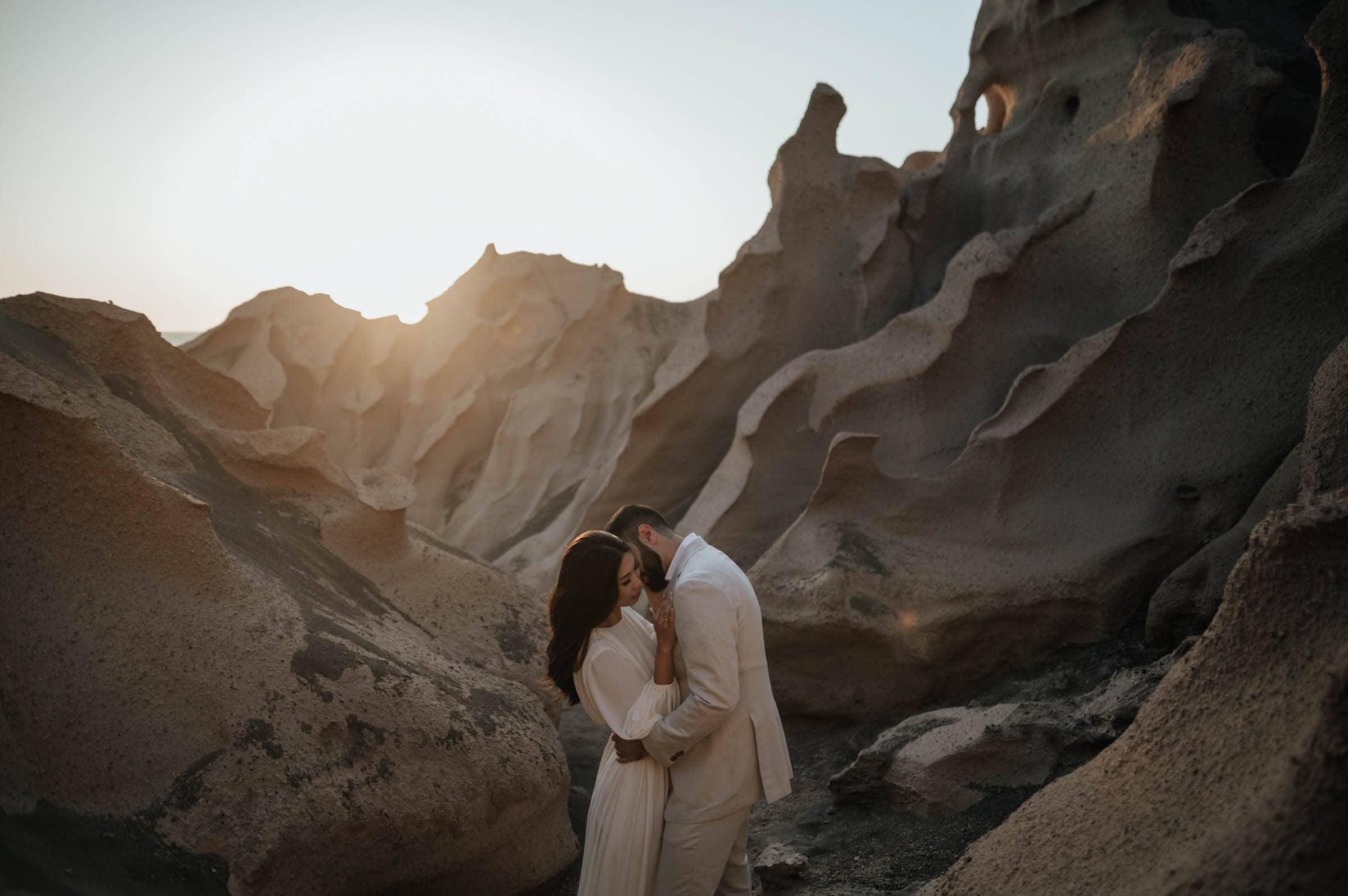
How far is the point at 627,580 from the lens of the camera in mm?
2420

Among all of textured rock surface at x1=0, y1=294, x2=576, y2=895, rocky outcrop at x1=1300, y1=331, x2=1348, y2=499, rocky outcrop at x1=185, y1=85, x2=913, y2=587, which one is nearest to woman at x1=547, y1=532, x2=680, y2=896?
textured rock surface at x1=0, y1=294, x2=576, y2=895

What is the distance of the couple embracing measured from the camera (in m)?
2.33

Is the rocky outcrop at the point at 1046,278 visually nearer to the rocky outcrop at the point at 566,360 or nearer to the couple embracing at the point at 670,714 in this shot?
the rocky outcrop at the point at 566,360

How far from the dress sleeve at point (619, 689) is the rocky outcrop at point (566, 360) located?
14.1 feet

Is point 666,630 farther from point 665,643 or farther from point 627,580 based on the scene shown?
point 627,580

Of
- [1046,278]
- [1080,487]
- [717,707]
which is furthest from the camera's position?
[1046,278]

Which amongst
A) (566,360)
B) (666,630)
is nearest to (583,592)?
(666,630)

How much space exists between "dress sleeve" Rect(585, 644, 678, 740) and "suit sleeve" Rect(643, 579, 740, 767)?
0.07m

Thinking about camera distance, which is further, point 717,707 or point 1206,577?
point 1206,577

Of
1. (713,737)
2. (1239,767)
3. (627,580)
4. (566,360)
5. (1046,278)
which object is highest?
(1046,278)

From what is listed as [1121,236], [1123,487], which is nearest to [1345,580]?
[1123,487]

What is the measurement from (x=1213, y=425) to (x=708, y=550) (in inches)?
117

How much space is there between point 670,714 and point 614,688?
0.16 metres

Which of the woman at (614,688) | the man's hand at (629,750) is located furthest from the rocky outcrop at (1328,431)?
the man's hand at (629,750)
